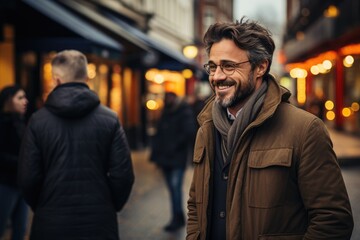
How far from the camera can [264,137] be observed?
2850 millimetres

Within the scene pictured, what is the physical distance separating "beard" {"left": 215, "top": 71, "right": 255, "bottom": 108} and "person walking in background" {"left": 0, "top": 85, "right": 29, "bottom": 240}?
3.30 metres

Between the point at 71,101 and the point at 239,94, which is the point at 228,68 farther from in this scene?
the point at 71,101

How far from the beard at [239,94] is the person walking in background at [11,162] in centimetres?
330

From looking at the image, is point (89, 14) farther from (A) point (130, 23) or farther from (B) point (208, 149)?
(B) point (208, 149)

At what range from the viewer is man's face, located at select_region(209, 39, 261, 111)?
2.90 m

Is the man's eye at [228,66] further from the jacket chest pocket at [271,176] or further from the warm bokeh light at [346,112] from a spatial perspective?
the warm bokeh light at [346,112]

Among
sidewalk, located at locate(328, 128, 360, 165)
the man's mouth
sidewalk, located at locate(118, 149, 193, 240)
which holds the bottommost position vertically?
sidewalk, located at locate(118, 149, 193, 240)

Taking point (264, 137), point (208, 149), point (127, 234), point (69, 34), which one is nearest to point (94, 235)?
point (208, 149)

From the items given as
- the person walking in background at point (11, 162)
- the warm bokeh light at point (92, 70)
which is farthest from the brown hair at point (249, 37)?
the warm bokeh light at point (92, 70)

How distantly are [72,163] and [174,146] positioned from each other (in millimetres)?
4343

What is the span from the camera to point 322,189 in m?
2.72

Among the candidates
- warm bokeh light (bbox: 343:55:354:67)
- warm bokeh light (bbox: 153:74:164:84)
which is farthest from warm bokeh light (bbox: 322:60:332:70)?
warm bokeh light (bbox: 153:74:164:84)

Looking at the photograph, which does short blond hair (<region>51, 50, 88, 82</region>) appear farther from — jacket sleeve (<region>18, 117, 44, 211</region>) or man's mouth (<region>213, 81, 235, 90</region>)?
man's mouth (<region>213, 81, 235, 90</region>)

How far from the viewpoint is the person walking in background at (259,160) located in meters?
2.73
